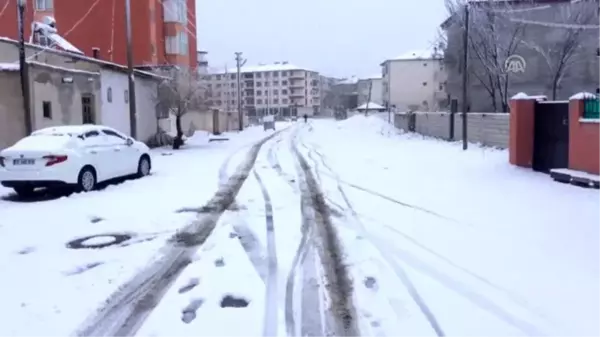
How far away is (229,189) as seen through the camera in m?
13.8

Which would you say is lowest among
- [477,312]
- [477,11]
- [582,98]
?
[477,312]

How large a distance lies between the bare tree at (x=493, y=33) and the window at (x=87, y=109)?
20.7 metres

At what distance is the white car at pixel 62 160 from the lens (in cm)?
1244

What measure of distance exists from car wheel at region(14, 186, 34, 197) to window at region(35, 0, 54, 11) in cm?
3104

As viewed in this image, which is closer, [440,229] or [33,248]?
[33,248]

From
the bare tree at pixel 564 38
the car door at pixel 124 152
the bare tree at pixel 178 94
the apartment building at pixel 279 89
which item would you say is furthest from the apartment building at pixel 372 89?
the car door at pixel 124 152

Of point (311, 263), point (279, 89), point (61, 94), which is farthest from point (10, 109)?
point (279, 89)

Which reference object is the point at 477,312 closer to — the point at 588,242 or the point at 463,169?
the point at 588,242

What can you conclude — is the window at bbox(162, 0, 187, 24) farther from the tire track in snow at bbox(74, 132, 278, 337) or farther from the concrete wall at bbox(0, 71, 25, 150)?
the tire track in snow at bbox(74, 132, 278, 337)

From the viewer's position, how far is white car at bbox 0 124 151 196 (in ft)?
40.8

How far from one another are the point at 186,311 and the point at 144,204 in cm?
658

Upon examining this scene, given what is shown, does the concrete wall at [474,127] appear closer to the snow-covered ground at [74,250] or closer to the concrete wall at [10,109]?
the snow-covered ground at [74,250]

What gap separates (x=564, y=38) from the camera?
126 feet

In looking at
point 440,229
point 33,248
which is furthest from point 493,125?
point 33,248
